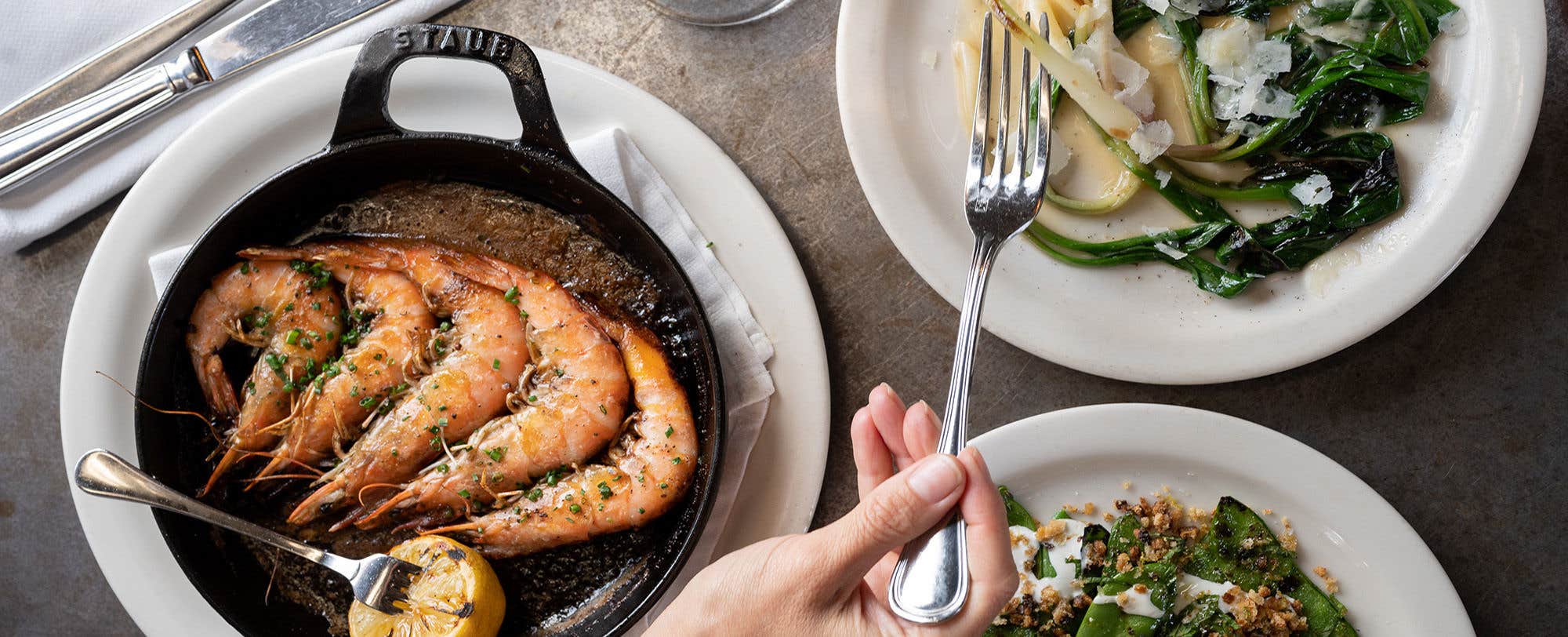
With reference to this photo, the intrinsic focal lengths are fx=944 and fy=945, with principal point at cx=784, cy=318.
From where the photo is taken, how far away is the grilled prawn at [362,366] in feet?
6.52

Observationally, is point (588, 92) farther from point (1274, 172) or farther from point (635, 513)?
point (1274, 172)

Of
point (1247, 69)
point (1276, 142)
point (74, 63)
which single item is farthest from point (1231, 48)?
point (74, 63)

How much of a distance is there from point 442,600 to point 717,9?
1407mm

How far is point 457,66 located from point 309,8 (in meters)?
0.40

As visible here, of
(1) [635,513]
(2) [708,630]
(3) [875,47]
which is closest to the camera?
(2) [708,630]

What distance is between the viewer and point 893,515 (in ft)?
4.63

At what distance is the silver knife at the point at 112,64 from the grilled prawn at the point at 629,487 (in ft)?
4.30

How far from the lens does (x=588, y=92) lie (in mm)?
2084

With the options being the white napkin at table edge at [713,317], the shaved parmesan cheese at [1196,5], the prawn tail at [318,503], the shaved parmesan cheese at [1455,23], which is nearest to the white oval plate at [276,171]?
the white napkin at table edge at [713,317]

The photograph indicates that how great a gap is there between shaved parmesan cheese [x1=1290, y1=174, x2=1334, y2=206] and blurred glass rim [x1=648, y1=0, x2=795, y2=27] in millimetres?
1201

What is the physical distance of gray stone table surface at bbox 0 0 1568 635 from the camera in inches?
86.6

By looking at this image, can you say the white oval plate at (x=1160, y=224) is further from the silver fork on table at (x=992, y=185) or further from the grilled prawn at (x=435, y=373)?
the grilled prawn at (x=435, y=373)

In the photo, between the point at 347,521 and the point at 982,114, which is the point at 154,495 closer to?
the point at 347,521

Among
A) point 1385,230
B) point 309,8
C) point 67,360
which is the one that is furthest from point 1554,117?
point 67,360
